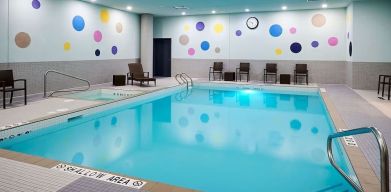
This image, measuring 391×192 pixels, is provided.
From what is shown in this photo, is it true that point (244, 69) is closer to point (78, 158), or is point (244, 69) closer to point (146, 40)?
point (146, 40)

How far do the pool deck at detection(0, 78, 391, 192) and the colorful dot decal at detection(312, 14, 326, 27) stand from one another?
4547mm

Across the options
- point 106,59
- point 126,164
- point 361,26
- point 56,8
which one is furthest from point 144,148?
point 361,26

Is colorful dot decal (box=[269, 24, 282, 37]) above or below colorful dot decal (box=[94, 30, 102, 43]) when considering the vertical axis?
above

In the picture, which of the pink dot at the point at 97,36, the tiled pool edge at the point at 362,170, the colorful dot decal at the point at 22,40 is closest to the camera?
the tiled pool edge at the point at 362,170

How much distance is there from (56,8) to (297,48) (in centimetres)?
839

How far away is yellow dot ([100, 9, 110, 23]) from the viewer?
10.2 m

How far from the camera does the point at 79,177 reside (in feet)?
8.52

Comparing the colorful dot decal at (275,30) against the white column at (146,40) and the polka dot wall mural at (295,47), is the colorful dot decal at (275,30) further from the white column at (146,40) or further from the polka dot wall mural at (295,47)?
the white column at (146,40)

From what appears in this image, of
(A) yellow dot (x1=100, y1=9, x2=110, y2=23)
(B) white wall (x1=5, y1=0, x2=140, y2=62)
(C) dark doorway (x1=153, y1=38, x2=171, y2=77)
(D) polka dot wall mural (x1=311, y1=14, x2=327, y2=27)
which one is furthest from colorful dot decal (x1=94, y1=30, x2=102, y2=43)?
(D) polka dot wall mural (x1=311, y1=14, x2=327, y2=27)

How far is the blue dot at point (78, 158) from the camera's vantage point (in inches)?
145

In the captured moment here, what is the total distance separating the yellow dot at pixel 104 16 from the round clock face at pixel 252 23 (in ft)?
17.8

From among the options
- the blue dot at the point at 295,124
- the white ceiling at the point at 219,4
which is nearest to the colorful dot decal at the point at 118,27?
the white ceiling at the point at 219,4

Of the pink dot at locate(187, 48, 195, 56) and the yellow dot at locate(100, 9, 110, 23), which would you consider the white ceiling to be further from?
the pink dot at locate(187, 48, 195, 56)

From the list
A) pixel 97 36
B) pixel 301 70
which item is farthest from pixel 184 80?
pixel 301 70
